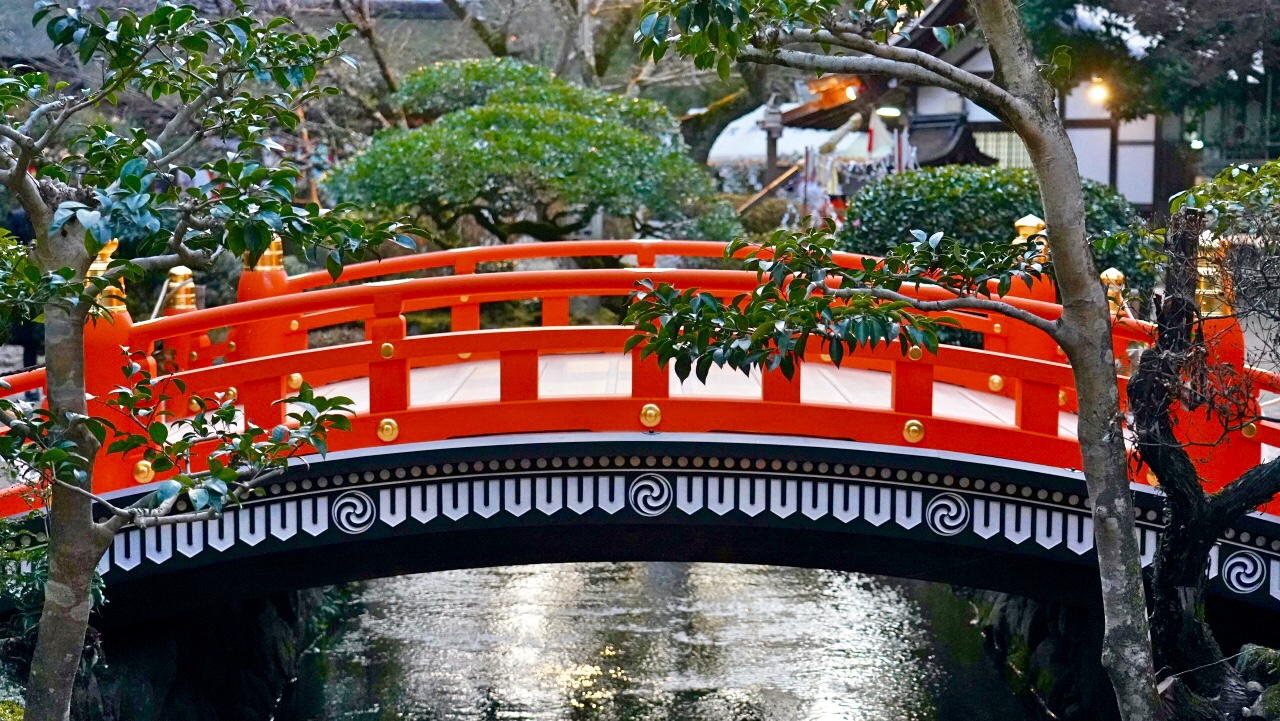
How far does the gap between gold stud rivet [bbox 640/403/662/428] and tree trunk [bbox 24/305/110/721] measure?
8.82 ft

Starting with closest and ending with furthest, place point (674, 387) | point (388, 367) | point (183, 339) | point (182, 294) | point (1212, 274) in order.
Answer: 1. point (1212, 274)
2. point (388, 367)
3. point (674, 387)
4. point (183, 339)
5. point (182, 294)

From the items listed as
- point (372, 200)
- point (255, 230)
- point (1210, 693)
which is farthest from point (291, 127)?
point (372, 200)

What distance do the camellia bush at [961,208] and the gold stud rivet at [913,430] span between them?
4700 mm

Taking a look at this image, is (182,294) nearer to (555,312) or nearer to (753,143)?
(555,312)

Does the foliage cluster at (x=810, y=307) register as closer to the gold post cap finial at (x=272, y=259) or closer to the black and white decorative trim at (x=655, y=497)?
→ the black and white decorative trim at (x=655, y=497)

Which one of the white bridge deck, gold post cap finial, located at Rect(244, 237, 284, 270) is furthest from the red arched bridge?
gold post cap finial, located at Rect(244, 237, 284, 270)

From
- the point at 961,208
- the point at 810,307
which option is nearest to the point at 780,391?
the point at 810,307

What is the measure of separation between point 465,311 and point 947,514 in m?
3.57

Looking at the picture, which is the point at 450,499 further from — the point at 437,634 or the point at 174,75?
the point at 437,634

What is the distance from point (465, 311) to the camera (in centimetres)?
834

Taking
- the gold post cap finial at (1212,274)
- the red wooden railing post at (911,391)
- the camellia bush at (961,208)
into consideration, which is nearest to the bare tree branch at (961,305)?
the gold post cap finial at (1212,274)

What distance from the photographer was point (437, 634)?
9141 millimetres

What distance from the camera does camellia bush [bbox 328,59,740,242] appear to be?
11.1 meters

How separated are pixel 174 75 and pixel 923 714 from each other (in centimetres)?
549
